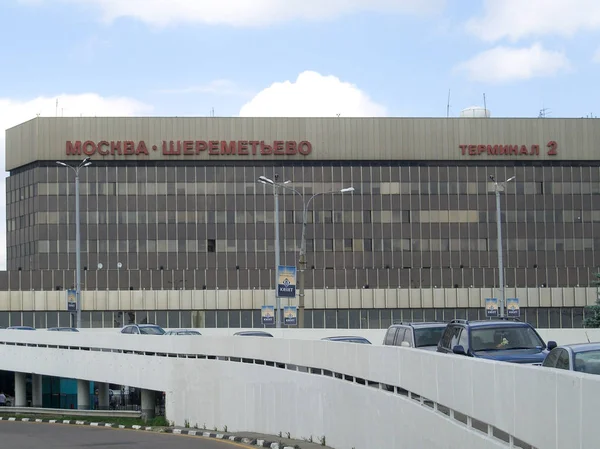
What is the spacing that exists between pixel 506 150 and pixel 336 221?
1568cm

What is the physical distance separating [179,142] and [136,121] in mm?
3922

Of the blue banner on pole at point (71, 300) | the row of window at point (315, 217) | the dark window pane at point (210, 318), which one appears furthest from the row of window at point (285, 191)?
the blue banner on pole at point (71, 300)

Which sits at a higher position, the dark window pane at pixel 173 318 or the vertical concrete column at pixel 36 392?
the dark window pane at pixel 173 318

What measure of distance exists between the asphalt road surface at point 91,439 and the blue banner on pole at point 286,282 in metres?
→ 14.6

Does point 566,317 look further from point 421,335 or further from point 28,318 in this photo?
point 421,335

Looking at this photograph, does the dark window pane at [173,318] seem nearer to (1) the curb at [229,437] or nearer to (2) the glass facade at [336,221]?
(2) the glass facade at [336,221]

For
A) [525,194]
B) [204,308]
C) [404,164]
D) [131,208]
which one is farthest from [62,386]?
[525,194]

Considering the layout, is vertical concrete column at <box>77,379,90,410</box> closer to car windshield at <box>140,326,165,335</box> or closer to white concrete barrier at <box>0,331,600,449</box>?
white concrete barrier at <box>0,331,600,449</box>

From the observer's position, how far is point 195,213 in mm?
99188

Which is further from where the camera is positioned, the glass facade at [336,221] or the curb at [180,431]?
the glass facade at [336,221]

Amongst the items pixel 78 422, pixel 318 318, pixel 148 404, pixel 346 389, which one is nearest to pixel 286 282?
pixel 148 404

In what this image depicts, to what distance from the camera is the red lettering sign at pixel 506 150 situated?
9962cm

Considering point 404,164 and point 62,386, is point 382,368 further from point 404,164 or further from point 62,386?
point 404,164

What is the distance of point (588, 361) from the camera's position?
15.9 metres
